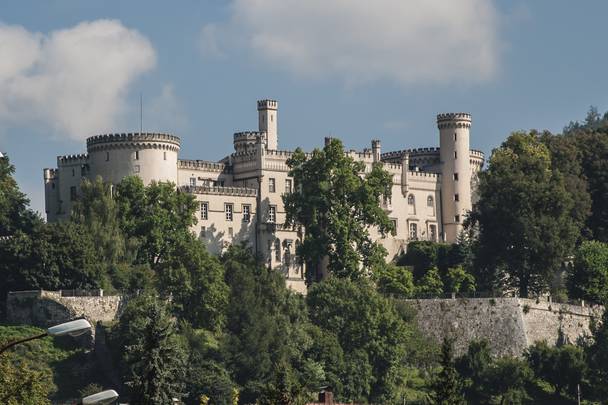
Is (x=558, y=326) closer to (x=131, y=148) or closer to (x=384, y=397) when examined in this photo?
(x=384, y=397)

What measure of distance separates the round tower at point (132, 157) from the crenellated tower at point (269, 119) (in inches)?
420

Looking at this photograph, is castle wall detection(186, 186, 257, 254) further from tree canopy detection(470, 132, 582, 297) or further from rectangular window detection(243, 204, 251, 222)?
tree canopy detection(470, 132, 582, 297)

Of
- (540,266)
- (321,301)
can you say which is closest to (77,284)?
(321,301)

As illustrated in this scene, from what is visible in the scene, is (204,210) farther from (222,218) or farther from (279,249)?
(279,249)

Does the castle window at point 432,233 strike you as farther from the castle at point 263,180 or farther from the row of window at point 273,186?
the row of window at point 273,186

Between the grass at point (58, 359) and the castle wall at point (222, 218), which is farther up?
the castle wall at point (222, 218)

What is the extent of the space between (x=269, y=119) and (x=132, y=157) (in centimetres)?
1362

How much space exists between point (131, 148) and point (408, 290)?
1948 cm

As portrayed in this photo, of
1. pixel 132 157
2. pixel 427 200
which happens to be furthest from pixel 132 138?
pixel 427 200

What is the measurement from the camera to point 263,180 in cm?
12500

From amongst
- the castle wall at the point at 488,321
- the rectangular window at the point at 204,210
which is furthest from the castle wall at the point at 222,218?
the castle wall at the point at 488,321

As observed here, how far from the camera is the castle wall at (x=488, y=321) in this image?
117 metres

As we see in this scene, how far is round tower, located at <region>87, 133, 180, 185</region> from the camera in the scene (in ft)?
392

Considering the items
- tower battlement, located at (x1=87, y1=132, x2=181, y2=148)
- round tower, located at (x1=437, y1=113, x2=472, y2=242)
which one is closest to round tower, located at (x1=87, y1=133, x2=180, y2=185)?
tower battlement, located at (x1=87, y1=132, x2=181, y2=148)
